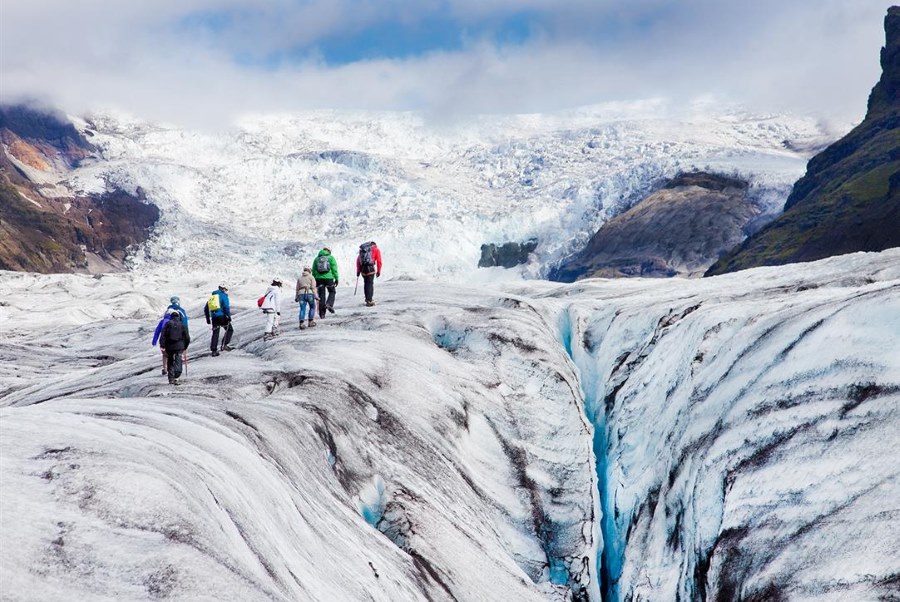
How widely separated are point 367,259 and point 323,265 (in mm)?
1806

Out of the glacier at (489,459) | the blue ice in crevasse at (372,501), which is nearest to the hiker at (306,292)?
the glacier at (489,459)

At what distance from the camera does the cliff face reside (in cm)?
13088

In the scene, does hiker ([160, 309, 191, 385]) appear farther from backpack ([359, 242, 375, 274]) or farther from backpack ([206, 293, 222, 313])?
backpack ([359, 242, 375, 274])

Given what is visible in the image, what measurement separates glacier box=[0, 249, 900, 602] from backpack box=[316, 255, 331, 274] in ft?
6.79

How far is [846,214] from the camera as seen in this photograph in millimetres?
155125

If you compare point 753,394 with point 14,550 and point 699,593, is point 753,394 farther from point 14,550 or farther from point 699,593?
point 14,550

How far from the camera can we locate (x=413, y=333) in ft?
94.0

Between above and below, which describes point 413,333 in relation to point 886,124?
below

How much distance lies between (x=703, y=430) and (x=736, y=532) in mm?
4368

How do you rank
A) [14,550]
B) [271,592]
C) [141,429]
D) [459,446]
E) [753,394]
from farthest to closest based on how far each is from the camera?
1. [459,446]
2. [753,394]
3. [141,429]
4. [271,592]
5. [14,550]

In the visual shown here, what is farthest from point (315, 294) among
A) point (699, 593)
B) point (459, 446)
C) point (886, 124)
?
point (886, 124)

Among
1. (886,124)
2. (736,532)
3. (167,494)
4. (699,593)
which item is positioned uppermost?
(886,124)

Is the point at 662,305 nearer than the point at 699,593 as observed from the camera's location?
No

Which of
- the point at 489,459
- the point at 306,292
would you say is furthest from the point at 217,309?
the point at 489,459
